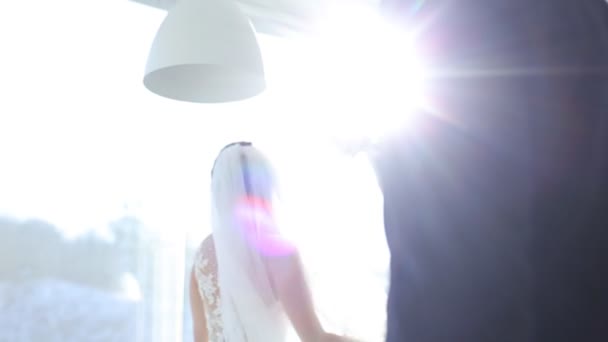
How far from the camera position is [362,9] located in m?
4.10

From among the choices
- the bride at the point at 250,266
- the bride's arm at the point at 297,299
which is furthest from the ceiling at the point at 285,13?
the bride's arm at the point at 297,299

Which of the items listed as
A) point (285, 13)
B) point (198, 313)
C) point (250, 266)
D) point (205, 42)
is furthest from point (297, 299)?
point (285, 13)

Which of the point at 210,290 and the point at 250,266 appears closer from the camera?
the point at 250,266

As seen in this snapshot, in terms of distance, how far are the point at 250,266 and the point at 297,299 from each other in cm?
20

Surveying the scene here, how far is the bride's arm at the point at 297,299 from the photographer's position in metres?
1.84

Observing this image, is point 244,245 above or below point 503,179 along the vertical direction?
above

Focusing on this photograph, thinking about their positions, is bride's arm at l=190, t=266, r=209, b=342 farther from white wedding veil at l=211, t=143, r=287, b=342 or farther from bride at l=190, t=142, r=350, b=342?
white wedding veil at l=211, t=143, r=287, b=342

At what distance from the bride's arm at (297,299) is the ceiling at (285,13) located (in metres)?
2.10

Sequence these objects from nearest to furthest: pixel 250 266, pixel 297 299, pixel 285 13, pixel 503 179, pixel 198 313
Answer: pixel 503 179
pixel 297 299
pixel 250 266
pixel 198 313
pixel 285 13

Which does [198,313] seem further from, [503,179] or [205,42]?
[503,179]

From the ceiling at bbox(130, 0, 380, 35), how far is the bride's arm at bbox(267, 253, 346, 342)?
2.10m

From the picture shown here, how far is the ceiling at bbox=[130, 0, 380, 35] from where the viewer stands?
3.75 metres

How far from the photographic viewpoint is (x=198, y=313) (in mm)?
2342

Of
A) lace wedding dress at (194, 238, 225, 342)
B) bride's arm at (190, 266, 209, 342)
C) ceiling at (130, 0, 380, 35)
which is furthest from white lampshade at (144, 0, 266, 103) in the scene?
ceiling at (130, 0, 380, 35)
